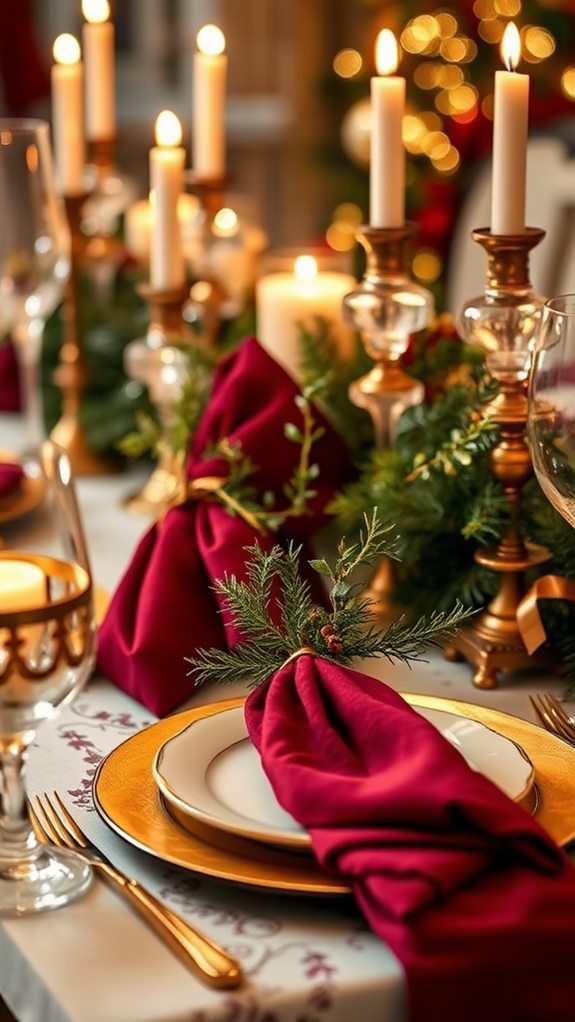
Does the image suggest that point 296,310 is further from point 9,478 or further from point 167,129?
point 9,478

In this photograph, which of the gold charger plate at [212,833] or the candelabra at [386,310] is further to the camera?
the candelabra at [386,310]

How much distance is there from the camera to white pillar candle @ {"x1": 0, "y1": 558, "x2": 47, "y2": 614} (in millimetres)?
705

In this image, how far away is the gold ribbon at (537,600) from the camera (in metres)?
0.92

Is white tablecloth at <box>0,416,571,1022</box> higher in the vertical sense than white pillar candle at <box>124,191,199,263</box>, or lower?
lower

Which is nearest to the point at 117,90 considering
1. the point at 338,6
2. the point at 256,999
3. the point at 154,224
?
the point at 338,6

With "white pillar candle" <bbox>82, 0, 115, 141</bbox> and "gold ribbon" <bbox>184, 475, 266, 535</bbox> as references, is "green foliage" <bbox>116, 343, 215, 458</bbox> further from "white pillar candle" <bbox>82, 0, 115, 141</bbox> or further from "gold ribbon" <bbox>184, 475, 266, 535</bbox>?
"white pillar candle" <bbox>82, 0, 115, 141</bbox>

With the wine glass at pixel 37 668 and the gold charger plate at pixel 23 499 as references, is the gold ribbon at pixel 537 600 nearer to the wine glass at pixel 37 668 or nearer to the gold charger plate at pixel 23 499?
the wine glass at pixel 37 668

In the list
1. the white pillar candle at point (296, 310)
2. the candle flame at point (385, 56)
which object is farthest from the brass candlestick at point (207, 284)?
the candle flame at point (385, 56)

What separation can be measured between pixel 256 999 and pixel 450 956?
81mm

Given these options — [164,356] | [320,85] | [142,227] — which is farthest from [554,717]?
[320,85]

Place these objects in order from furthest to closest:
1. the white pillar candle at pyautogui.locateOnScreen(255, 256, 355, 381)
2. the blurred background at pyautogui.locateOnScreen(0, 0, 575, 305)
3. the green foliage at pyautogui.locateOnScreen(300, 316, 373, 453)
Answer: the blurred background at pyautogui.locateOnScreen(0, 0, 575, 305) → the white pillar candle at pyautogui.locateOnScreen(255, 256, 355, 381) → the green foliage at pyautogui.locateOnScreen(300, 316, 373, 453)

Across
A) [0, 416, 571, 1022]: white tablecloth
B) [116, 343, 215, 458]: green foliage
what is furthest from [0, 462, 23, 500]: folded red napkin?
[0, 416, 571, 1022]: white tablecloth

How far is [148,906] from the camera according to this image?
0.68m

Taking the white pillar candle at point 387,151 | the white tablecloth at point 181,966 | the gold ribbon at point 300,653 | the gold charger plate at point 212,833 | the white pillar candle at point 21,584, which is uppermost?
the white pillar candle at point 387,151
